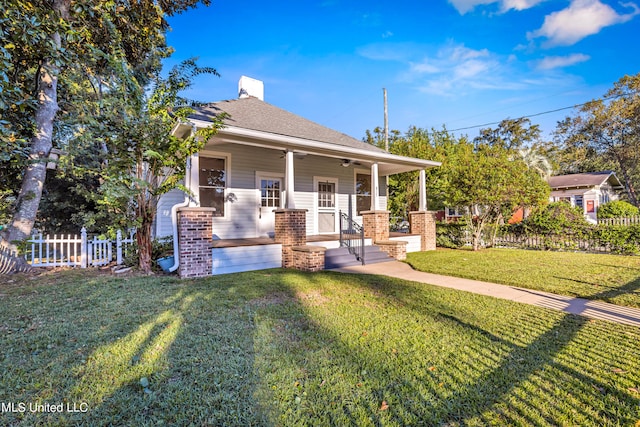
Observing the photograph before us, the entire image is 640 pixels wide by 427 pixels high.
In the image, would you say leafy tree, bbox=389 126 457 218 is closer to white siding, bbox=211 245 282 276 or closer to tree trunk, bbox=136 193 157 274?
white siding, bbox=211 245 282 276

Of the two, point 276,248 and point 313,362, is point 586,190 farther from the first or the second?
point 313,362

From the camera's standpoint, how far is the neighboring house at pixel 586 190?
21295 millimetres

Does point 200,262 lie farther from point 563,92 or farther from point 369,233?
point 563,92

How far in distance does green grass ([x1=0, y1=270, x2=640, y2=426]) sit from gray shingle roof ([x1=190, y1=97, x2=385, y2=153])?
5.22 metres

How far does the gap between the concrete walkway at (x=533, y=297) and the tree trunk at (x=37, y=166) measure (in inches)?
301

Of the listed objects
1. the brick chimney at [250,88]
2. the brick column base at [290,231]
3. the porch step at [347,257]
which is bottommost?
the porch step at [347,257]

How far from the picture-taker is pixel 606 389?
223cm

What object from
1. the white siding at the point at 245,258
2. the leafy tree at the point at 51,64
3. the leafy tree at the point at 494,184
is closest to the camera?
the leafy tree at the point at 51,64

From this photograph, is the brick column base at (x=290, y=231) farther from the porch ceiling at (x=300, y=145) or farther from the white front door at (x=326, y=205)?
the white front door at (x=326, y=205)

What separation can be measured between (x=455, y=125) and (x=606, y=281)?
20.1 meters

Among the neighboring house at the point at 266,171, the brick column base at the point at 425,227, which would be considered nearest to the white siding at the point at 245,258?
the neighboring house at the point at 266,171

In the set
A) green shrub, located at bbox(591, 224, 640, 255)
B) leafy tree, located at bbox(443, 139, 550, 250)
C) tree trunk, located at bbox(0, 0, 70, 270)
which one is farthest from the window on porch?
green shrub, located at bbox(591, 224, 640, 255)

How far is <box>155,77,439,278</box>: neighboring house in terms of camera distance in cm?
780

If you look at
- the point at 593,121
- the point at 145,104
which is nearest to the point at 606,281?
the point at 145,104
